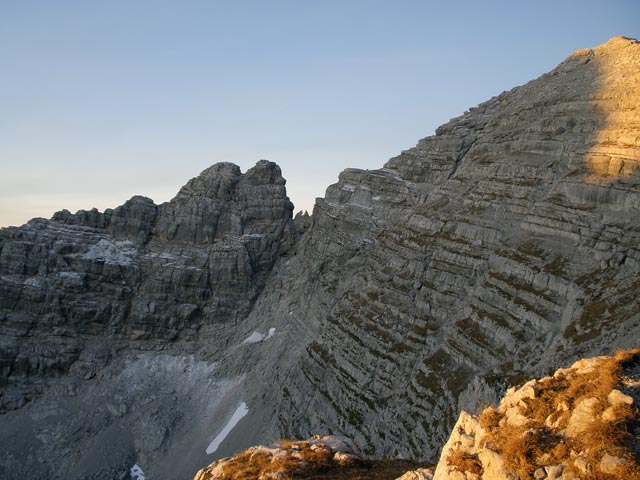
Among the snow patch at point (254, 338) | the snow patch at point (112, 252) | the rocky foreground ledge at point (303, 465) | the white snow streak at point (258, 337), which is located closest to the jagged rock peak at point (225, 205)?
the snow patch at point (112, 252)

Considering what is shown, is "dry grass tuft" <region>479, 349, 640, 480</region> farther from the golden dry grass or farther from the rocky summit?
the rocky summit

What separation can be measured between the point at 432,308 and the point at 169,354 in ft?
189

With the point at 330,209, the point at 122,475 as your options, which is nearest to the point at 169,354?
the point at 122,475

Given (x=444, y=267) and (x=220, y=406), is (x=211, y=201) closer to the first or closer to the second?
(x=220, y=406)

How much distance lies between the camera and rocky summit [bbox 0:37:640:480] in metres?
50.0

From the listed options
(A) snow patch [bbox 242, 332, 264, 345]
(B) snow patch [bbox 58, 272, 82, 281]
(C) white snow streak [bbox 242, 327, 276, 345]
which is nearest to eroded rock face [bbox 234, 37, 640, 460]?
(C) white snow streak [bbox 242, 327, 276, 345]

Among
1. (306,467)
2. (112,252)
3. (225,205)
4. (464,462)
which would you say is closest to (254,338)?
(225,205)

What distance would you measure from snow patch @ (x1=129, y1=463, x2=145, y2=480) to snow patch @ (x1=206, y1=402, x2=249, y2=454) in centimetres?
1062

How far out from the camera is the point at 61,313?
101 m

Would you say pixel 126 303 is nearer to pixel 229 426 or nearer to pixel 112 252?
pixel 112 252

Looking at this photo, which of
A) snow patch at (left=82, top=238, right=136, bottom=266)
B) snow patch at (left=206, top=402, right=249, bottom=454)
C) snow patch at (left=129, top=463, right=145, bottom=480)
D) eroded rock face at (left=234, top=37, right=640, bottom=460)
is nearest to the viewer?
eroded rock face at (left=234, top=37, right=640, bottom=460)

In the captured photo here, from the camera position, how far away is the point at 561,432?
13.0 metres

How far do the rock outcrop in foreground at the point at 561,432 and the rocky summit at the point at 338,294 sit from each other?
26.7 m

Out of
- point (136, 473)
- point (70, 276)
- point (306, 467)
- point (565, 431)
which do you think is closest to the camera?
point (565, 431)
